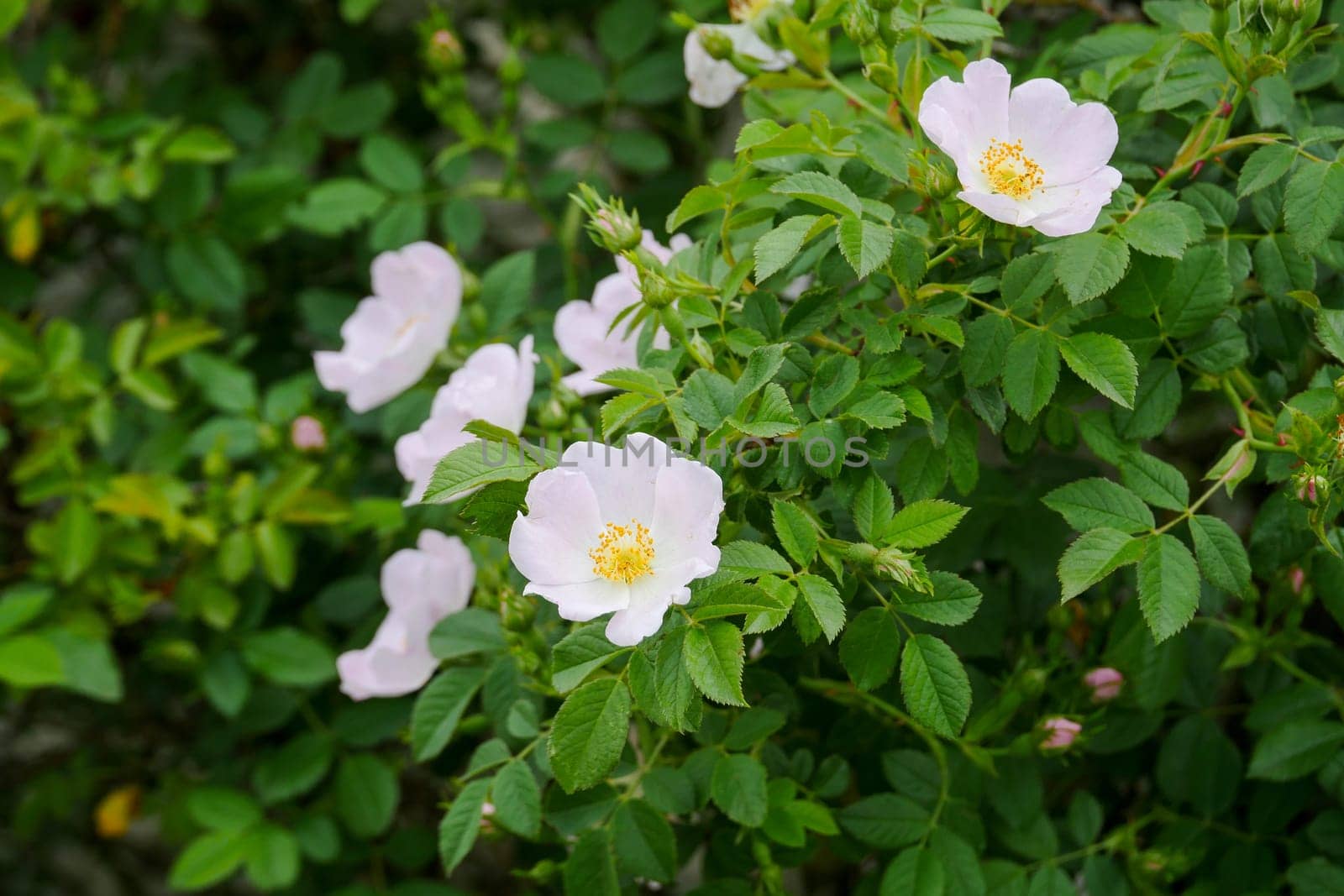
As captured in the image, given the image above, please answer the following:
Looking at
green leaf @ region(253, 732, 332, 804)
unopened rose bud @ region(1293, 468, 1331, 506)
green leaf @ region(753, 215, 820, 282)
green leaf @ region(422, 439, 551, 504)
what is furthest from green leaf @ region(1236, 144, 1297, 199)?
green leaf @ region(253, 732, 332, 804)

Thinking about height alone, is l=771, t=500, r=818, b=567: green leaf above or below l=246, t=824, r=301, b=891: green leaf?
above

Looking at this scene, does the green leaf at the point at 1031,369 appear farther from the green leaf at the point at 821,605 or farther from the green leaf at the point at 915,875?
the green leaf at the point at 915,875

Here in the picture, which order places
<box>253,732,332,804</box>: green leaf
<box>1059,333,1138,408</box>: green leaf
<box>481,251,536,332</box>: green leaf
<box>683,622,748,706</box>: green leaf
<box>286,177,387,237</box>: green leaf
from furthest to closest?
<box>286,177,387,237</box>: green leaf → <box>253,732,332,804</box>: green leaf → <box>481,251,536,332</box>: green leaf → <box>1059,333,1138,408</box>: green leaf → <box>683,622,748,706</box>: green leaf

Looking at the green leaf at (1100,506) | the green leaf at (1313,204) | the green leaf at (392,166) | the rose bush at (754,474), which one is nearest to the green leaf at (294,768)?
the rose bush at (754,474)

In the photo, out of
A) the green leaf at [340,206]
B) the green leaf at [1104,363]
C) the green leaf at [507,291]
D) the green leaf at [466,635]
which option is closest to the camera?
the green leaf at [1104,363]

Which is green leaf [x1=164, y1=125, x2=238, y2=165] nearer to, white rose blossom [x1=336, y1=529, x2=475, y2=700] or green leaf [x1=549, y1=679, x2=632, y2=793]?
white rose blossom [x1=336, y1=529, x2=475, y2=700]
